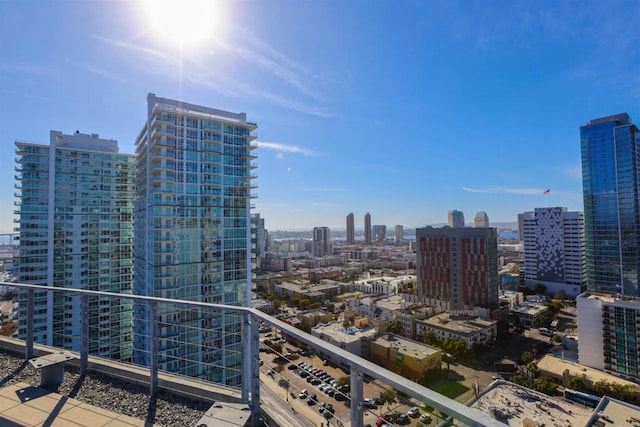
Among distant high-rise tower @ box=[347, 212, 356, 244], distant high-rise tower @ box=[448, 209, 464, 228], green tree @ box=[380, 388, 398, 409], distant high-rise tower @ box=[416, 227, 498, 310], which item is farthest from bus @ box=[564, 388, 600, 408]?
distant high-rise tower @ box=[347, 212, 356, 244]

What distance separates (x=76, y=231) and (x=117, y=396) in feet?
51.9

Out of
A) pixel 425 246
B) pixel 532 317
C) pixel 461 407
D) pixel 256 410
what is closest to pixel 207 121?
pixel 256 410

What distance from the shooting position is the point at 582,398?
11.6 m

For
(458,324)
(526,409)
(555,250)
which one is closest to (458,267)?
(458,324)

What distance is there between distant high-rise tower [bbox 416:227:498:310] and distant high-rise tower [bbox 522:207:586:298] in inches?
519

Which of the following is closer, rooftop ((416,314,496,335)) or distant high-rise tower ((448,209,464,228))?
rooftop ((416,314,496,335))

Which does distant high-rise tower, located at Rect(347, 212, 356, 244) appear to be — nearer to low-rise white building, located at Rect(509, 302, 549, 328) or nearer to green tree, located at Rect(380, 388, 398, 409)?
low-rise white building, located at Rect(509, 302, 549, 328)

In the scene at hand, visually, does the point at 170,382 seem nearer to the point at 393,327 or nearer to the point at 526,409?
the point at 526,409

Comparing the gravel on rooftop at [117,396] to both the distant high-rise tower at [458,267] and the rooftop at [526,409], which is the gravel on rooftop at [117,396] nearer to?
the rooftop at [526,409]

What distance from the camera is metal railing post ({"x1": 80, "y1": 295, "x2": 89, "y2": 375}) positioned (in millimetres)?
2082

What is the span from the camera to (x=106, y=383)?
204 cm

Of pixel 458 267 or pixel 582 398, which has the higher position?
pixel 458 267

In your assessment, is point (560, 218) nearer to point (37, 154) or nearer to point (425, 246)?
point (425, 246)

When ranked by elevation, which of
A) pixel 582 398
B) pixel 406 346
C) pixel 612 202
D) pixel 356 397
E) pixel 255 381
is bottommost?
pixel 582 398
